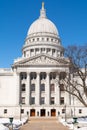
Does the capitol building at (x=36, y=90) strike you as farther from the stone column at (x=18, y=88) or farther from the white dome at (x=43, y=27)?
the white dome at (x=43, y=27)

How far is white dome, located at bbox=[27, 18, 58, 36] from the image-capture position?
378 ft

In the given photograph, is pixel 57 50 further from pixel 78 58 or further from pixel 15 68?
pixel 78 58

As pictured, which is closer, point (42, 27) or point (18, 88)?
point (18, 88)

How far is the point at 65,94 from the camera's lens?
90.2 meters

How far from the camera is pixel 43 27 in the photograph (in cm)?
11594

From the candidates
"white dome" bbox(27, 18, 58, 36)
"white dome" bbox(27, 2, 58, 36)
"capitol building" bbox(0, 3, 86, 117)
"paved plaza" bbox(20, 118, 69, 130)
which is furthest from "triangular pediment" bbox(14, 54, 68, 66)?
"paved plaza" bbox(20, 118, 69, 130)

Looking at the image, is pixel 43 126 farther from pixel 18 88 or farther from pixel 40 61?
pixel 40 61

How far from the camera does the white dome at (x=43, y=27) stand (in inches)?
4535

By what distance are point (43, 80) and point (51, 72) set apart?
3804mm

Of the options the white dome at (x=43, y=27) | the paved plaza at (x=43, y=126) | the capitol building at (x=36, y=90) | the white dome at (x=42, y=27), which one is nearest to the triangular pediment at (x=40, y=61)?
the capitol building at (x=36, y=90)

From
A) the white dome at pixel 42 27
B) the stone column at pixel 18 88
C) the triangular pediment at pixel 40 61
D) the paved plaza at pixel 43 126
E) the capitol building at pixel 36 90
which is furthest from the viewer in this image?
the white dome at pixel 42 27

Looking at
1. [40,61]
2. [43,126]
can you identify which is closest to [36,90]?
[40,61]

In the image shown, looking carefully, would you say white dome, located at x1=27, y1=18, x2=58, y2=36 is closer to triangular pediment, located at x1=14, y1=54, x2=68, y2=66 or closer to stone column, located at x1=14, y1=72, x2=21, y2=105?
triangular pediment, located at x1=14, y1=54, x2=68, y2=66

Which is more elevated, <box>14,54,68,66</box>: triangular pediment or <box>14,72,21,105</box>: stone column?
<box>14,54,68,66</box>: triangular pediment
